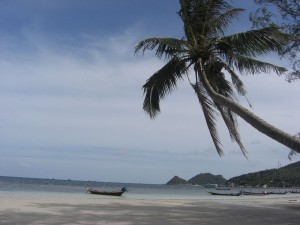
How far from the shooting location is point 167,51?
11.5 metres

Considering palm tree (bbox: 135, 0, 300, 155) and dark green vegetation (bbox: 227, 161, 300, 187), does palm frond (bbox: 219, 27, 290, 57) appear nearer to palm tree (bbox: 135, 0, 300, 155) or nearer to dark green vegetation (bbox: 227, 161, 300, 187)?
palm tree (bbox: 135, 0, 300, 155)

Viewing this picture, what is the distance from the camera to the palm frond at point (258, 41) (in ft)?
33.4

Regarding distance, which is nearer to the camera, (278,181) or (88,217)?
(88,217)

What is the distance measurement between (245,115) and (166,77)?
11.8 feet

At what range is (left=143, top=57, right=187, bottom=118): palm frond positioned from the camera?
1166cm

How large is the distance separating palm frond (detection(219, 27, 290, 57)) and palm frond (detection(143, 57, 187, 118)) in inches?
52.9

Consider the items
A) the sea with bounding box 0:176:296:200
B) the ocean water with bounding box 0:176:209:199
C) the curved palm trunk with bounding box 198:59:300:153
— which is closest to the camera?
the curved palm trunk with bounding box 198:59:300:153

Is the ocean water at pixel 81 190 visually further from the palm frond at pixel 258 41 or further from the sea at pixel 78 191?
the palm frond at pixel 258 41

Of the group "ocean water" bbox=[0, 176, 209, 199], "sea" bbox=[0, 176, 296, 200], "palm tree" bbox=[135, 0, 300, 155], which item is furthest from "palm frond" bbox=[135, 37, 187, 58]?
"ocean water" bbox=[0, 176, 209, 199]

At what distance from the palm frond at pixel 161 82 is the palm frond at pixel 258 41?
1345 mm

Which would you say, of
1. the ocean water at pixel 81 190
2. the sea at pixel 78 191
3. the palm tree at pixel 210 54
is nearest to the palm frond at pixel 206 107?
the palm tree at pixel 210 54

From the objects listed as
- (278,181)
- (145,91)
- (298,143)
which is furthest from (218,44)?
(278,181)

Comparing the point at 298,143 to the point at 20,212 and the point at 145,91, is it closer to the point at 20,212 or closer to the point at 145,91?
the point at 145,91

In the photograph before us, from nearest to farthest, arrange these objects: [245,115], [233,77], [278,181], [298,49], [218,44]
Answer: [245,115]
[298,49]
[218,44]
[233,77]
[278,181]
